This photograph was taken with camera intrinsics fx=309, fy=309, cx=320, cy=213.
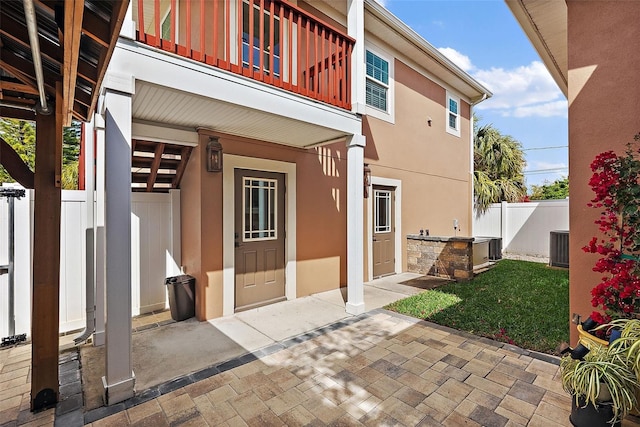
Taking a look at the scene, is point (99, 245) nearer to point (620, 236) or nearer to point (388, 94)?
point (620, 236)

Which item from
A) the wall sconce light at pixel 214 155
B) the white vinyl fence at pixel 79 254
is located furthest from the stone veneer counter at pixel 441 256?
the white vinyl fence at pixel 79 254

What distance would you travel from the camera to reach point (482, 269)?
25.2 feet

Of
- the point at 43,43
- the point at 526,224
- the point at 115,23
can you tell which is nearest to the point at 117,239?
the point at 43,43

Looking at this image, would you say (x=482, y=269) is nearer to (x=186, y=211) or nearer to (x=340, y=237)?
(x=340, y=237)

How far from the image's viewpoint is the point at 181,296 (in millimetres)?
4398

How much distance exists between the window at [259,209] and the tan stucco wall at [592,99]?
13.1ft

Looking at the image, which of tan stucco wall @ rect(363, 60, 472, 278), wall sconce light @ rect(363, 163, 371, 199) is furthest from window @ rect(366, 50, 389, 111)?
wall sconce light @ rect(363, 163, 371, 199)

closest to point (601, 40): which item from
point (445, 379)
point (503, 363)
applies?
→ point (503, 363)

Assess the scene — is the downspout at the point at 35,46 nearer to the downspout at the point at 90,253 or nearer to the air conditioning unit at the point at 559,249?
the downspout at the point at 90,253

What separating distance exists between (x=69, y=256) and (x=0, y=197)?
38.1 inches

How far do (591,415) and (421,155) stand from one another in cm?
679

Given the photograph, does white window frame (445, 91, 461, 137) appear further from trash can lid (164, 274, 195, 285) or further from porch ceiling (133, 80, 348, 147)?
trash can lid (164, 274, 195, 285)

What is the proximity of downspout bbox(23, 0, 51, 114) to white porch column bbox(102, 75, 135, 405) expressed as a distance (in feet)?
1.39

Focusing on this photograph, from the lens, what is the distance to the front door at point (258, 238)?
4871mm
